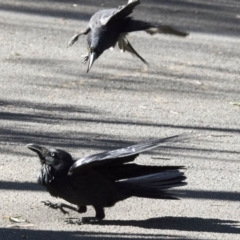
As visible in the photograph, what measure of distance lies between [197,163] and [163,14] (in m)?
7.08

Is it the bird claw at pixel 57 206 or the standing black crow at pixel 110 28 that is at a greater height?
the standing black crow at pixel 110 28

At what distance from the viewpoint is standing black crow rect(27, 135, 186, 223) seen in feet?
20.2

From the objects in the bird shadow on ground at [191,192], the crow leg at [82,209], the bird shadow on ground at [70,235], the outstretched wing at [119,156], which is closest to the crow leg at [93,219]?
Result: the crow leg at [82,209]

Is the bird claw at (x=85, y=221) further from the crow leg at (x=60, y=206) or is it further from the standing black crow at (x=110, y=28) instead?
the standing black crow at (x=110, y=28)

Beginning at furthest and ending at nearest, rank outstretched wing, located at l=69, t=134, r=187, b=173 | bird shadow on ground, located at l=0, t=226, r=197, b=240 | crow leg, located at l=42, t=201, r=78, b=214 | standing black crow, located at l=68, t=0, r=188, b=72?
1. standing black crow, located at l=68, t=0, r=188, b=72
2. crow leg, located at l=42, t=201, r=78, b=214
3. outstretched wing, located at l=69, t=134, r=187, b=173
4. bird shadow on ground, located at l=0, t=226, r=197, b=240

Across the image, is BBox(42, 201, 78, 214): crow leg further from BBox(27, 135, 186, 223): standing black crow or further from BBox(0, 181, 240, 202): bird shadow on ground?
BBox(0, 181, 240, 202): bird shadow on ground

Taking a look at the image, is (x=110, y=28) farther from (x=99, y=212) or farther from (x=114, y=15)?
(x=99, y=212)

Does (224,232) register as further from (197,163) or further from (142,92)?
(142,92)

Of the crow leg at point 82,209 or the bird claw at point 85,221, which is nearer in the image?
the bird claw at point 85,221

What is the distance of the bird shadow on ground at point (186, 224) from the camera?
6.26 m

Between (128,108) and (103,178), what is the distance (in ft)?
12.0

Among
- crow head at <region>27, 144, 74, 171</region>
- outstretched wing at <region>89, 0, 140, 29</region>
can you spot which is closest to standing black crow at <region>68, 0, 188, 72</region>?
outstretched wing at <region>89, 0, 140, 29</region>

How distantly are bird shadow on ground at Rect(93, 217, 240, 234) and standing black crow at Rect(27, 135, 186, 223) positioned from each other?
0.53 ft

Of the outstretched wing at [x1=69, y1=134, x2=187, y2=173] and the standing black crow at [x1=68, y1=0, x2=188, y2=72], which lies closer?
the outstretched wing at [x1=69, y1=134, x2=187, y2=173]
